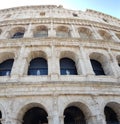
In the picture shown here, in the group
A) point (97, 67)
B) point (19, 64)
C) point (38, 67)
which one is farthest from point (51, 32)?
point (97, 67)

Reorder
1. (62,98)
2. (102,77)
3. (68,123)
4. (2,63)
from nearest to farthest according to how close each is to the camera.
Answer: (62,98)
(68,123)
(102,77)
(2,63)

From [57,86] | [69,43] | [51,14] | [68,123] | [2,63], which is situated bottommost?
[68,123]

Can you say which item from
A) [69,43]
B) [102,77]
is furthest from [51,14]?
[102,77]

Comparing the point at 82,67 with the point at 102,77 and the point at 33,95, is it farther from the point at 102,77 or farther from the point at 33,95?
the point at 33,95

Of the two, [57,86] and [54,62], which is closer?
[57,86]

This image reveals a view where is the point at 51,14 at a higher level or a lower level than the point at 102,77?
higher

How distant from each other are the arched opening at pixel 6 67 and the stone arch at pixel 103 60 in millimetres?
6211

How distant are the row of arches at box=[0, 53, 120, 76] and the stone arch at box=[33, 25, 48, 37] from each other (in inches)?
147

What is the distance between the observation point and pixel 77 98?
9438 mm

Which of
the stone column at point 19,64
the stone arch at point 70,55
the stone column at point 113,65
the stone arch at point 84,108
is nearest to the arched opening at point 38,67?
the stone column at point 19,64

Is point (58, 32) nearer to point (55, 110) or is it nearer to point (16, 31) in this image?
point (16, 31)

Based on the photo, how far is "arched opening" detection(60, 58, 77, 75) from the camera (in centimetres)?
1212

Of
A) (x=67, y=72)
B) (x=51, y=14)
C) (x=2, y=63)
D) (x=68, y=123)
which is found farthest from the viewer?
(x=51, y=14)

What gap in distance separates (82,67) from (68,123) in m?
3.73
